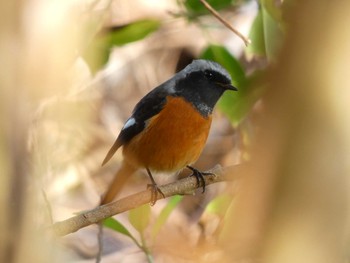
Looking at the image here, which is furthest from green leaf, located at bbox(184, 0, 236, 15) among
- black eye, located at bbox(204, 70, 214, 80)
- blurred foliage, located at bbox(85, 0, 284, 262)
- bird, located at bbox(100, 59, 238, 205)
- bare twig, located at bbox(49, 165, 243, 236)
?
bare twig, located at bbox(49, 165, 243, 236)

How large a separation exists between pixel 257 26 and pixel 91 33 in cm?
78

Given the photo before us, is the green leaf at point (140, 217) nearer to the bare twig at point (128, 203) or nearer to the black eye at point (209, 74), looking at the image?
the bare twig at point (128, 203)

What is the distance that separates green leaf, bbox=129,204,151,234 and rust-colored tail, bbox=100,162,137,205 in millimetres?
844

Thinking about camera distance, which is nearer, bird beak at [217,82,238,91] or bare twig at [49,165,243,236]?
bare twig at [49,165,243,236]

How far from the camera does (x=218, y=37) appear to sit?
6852 millimetres

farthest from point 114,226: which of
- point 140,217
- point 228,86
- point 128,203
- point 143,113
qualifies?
point 228,86

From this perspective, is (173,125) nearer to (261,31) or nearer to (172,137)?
(172,137)

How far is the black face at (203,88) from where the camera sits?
4.16m

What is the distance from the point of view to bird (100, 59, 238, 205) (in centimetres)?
404

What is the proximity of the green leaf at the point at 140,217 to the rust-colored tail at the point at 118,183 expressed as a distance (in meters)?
0.84

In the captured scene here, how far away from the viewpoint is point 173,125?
13.2ft

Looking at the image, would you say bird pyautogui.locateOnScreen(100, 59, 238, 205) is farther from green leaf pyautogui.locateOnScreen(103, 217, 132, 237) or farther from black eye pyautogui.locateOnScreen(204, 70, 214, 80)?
green leaf pyautogui.locateOnScreen(103, 217, 132, 237)

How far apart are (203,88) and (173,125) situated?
1.28 ft

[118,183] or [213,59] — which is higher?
[213,59]
